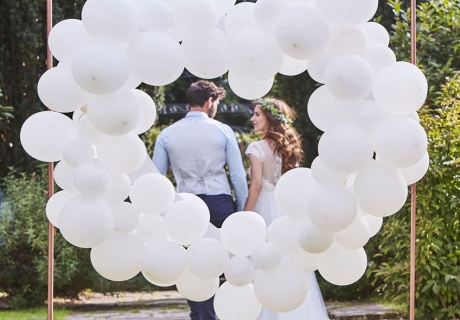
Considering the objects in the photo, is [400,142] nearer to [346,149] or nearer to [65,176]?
[346,149]

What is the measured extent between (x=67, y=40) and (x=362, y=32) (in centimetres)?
103

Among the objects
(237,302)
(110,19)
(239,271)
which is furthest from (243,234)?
(110,19)

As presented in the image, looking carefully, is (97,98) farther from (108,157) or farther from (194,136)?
(194,136)

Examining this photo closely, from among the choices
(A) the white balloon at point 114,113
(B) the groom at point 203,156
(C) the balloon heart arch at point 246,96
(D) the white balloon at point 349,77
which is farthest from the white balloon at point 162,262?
(B) the groom at point 203,156

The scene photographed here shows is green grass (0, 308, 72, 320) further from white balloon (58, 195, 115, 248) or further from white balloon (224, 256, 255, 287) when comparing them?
white balloon (58, 195, 115, 248)

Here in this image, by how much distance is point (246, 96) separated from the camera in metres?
3.47

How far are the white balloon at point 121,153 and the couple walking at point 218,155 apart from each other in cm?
145

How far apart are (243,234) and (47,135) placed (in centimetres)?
80

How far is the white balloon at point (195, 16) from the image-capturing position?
312cm

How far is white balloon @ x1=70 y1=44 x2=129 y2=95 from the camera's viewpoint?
2.87 m

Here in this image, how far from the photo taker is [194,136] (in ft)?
15.4


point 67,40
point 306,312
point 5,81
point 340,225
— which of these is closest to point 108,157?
point 67,40

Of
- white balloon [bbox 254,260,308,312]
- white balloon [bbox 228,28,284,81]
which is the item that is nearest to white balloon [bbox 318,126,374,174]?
white balloon [bbox 228,28,284,81]

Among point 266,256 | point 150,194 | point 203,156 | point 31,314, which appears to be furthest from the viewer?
point 31,314
